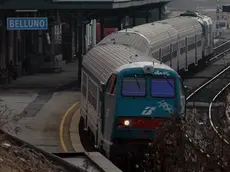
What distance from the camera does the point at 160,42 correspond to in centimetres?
2870

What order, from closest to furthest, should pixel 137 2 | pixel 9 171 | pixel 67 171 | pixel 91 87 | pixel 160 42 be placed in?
pixel 9 171 < pixel 67 171 < pixel 91 87 < pixel 160 42 < pixel 137 2

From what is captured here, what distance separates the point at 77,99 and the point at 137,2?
1199cm

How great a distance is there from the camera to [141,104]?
53.5 ft

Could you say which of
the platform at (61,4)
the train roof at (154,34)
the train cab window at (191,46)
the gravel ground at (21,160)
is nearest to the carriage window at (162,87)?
the gravel ground at (21,160)

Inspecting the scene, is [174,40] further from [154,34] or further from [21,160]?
[21,160]

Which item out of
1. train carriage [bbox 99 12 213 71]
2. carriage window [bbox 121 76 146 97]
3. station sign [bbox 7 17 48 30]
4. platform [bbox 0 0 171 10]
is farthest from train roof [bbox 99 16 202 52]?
carriage window [bbox 121 76 146 97]

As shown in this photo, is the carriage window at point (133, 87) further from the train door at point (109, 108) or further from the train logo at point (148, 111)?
the train logo at point (148, 111)

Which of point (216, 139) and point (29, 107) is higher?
point (216, 139)

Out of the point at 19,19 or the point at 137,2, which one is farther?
the point at 137,2

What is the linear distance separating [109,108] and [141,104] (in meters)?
0.80

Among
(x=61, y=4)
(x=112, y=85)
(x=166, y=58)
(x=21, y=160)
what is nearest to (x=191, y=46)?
(x=61, y=4)

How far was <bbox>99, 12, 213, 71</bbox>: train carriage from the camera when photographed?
986 inches

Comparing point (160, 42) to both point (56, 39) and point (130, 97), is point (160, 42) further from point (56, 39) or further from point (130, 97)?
point (56, 39)

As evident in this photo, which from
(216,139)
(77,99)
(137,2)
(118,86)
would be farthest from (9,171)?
(137,2)
